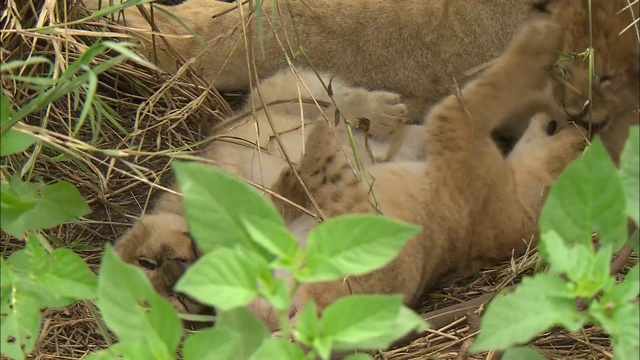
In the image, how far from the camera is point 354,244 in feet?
3.86

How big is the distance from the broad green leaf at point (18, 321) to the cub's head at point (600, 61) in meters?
1.53

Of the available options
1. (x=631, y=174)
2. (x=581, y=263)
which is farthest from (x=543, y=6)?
(x=581, y=263)

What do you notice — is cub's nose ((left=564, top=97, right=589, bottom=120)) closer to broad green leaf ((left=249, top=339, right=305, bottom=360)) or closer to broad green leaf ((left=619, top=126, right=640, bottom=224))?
broad green leaf ((left=619, top=126, right=640, bottom=224))

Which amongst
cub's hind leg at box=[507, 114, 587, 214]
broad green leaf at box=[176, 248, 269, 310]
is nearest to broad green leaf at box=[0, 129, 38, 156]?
broad green leaf at box=[176, 248, 269, 310]

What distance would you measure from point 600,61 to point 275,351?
1.48m

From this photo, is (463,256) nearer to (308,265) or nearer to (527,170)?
(527,170)

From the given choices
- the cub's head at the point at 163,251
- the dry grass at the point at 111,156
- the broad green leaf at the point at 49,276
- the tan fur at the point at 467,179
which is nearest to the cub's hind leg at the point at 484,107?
the tan fur at the point at 467,179

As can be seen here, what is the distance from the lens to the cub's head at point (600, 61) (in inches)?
85.0

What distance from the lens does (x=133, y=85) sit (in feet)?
9.32

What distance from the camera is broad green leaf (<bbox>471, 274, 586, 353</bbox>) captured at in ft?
3.77

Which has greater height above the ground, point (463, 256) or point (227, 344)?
point (227, 344)

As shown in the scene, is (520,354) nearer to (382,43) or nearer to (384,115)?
(384,115)

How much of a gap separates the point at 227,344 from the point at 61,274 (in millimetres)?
421

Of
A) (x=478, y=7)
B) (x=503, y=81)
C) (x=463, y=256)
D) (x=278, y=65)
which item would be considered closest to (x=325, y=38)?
(x=278, y=65)
